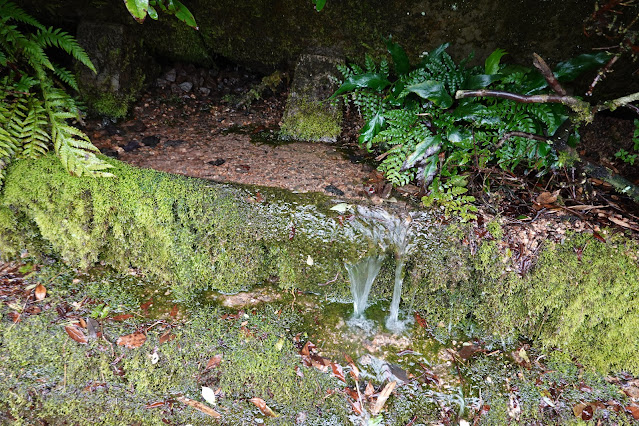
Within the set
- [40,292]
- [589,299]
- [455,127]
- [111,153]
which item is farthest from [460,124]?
[40,292]

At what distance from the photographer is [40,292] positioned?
3.02 metres

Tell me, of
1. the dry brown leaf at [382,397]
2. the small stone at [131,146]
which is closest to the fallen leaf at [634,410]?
the dry brown leaf at [382,397]

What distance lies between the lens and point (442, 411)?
262 cm

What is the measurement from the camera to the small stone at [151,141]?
355 cm

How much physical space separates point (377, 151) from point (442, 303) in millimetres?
1476

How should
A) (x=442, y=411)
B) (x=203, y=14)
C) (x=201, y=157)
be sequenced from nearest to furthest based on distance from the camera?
(x=442, y=411) < (x=201, y=157) < (x=203, y=14)

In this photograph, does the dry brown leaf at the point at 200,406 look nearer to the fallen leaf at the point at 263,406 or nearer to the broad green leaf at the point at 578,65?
the fallen leaf at the point at 263,406

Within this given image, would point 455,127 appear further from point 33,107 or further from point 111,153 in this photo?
point 33,107

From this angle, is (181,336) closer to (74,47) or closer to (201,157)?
(201,157)

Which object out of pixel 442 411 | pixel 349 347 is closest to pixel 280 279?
pixel 349 347

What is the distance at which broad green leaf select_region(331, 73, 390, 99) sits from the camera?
3363 millimetres

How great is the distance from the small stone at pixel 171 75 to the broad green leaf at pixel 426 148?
2849mm

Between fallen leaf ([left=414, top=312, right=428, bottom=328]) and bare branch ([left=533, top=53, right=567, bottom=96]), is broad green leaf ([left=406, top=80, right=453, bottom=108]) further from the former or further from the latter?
fallen leaf ([left=414, top=312, right=428, bottom=328])

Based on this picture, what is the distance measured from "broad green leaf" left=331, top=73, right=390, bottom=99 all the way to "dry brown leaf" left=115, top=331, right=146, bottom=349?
8.49ft
